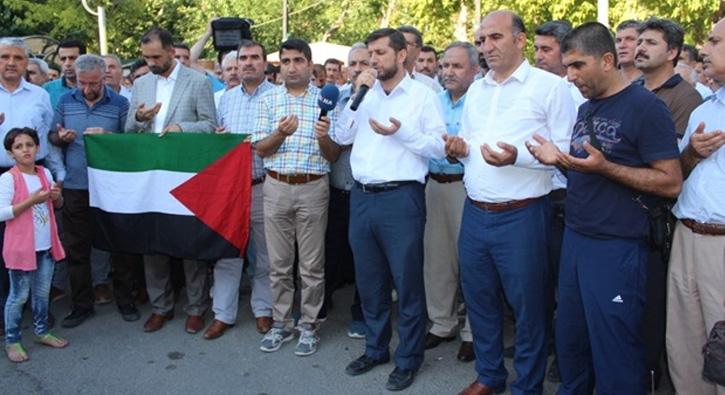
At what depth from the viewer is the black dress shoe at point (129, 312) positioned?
6.07 m

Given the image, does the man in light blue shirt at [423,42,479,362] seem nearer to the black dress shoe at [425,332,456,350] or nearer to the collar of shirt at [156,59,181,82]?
the black dress shoe at [425,332,456,350]

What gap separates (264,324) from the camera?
5.77 metres

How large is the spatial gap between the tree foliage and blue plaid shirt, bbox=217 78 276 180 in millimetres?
5036

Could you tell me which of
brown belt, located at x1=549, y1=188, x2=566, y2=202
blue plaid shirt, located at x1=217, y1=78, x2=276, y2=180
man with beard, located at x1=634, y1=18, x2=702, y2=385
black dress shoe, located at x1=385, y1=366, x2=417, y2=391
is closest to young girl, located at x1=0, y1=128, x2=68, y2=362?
blue plaid shirt, located at x1=217, y1=78, x2=276, y2=180

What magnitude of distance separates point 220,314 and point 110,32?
60.7ft

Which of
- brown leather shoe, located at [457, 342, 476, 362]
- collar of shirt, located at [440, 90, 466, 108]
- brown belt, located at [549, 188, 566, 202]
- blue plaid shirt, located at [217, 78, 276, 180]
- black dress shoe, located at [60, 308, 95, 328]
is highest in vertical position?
collar of shirt, located at [440, 90, 466, 108]

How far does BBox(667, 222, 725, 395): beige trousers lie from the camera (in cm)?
363

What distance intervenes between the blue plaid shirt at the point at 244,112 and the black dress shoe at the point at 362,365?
173cm

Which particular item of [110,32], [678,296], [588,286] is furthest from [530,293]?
[110,32]

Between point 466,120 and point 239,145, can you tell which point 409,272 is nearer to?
point 466,120

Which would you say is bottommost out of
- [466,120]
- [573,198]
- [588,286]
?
[588,286]

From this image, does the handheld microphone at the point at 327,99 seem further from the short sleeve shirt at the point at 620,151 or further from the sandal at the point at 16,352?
the sandal at the point at 16,352

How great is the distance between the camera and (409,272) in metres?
4.64

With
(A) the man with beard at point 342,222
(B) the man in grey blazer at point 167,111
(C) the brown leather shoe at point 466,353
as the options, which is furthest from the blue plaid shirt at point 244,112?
(C) the brown leather shoe at point 466,353
